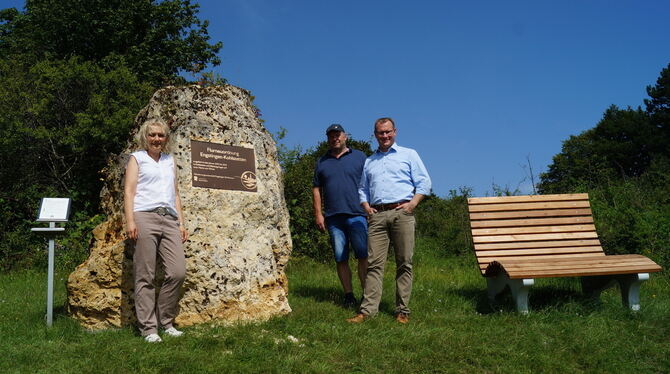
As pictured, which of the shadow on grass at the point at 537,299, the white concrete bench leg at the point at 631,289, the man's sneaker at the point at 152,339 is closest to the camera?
the man's sneaker at the point at 152,339

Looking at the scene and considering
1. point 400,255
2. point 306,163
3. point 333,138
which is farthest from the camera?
point 306,163

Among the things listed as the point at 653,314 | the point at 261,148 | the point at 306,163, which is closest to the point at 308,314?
the point at 261,148

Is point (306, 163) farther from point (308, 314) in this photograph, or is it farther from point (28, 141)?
point (28, 141)

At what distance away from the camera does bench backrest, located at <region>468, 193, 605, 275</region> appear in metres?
6.27

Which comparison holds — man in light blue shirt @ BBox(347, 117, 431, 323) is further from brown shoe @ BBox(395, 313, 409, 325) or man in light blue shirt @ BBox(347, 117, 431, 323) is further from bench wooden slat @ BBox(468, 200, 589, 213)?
bench wooden slat @ BBox(468, 200, 589, 213)

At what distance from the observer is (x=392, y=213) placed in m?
5.14

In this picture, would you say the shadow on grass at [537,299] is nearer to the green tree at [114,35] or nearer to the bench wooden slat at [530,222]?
the bench wooden slat at [530,222]

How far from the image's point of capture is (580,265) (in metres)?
5.42

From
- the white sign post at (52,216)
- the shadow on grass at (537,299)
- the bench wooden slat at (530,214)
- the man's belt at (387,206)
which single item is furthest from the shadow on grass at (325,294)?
the white sign post at (52,216)

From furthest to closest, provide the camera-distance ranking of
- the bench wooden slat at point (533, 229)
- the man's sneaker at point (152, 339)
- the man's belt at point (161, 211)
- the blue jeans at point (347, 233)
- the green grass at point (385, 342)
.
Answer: the bench wooden slat at point (533, 229) < the blue jeans at point (347, 233) < the man's belt at point (161, 211) < the man's sneaker at point (152, 339) < the green grass at point (385, 342)

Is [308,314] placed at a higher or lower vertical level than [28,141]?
lower

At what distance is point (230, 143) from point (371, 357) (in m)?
2.64

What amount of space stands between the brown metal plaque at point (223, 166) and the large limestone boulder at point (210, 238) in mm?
57

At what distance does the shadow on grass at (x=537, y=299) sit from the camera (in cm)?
578
